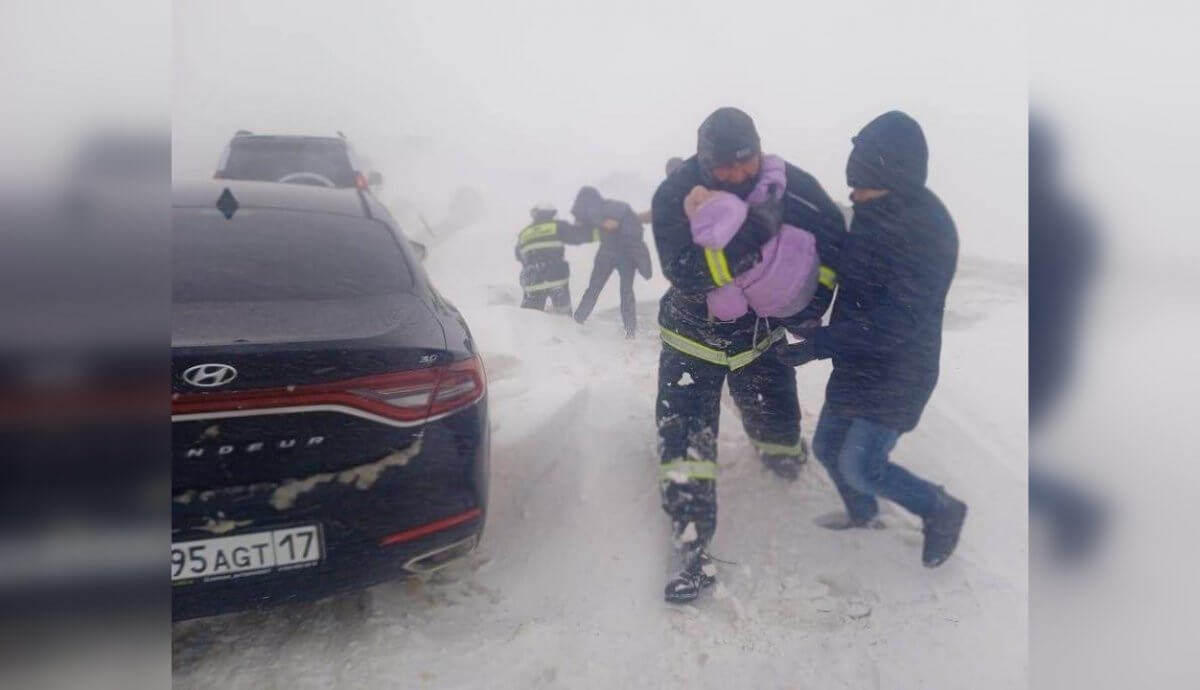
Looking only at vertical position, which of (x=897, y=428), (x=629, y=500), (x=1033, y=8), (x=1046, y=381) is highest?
(x=1033, y=8)

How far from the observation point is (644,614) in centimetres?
198

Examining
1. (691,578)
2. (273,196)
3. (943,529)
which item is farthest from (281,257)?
(943,529)

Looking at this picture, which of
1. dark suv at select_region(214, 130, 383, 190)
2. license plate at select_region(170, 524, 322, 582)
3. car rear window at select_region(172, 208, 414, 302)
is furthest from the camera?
dark suv at select_region(214, 130, 383, 190)

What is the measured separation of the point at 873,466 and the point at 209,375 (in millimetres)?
1758

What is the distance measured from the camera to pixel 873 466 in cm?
202

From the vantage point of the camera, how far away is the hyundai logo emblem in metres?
1.63

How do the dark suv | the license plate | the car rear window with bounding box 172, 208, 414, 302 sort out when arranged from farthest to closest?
the dark suv → the car rear window with bounding box 172, 208, 414, 302 → the license plate

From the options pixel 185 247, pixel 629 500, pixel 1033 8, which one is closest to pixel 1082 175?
pixel 1033 8

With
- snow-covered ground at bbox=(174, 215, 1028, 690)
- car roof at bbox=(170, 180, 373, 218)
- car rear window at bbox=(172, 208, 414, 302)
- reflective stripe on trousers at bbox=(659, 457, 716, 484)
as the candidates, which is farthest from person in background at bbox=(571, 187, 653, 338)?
car roof at bbox=(170, 180, 373, 218)

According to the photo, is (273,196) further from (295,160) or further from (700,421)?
(700,421)

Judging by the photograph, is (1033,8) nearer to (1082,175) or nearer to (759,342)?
(1082,175)

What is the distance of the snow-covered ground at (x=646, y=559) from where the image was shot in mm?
1902

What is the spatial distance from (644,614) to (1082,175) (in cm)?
173

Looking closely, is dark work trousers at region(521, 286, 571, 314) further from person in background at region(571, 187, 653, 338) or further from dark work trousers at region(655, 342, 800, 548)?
dark work trousers at region(655, 342, 800, 548)
